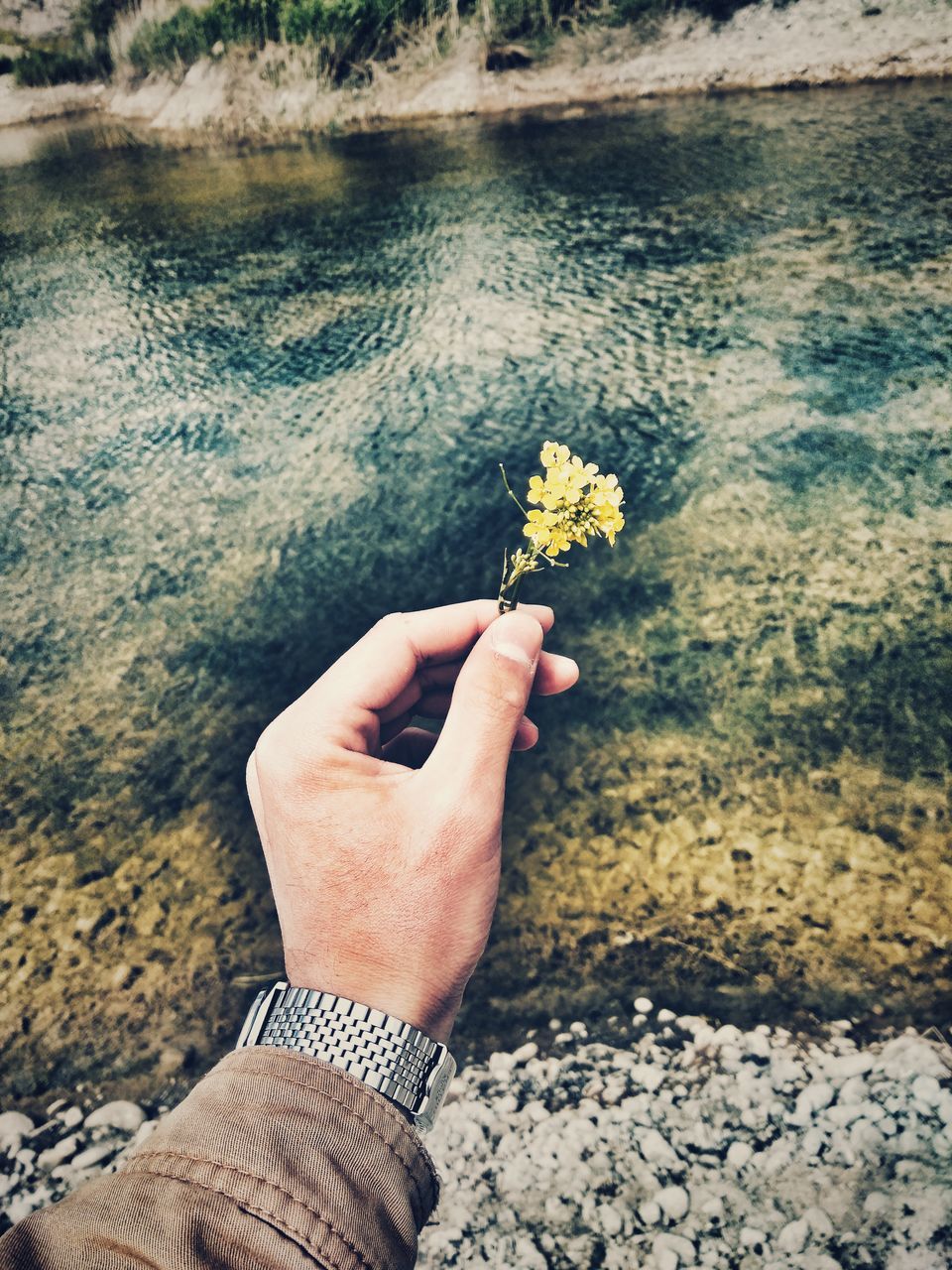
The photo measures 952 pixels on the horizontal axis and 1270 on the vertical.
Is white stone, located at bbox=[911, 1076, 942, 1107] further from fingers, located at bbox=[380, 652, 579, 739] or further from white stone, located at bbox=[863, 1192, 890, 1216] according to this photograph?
fingers, located at bbox=[380, 652, 579, 739]

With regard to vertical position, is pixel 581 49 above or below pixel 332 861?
above

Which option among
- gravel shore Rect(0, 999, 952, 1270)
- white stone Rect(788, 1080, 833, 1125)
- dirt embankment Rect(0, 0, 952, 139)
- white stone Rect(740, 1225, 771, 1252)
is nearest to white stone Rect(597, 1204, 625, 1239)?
gravel shore Rect(0, 999, 952, 1270)

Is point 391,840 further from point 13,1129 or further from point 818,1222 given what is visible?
point 13,1129

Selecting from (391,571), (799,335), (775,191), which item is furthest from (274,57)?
(391,571)

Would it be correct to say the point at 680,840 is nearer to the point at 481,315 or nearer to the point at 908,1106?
the point at 908,1106

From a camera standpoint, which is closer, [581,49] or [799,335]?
[799,335]

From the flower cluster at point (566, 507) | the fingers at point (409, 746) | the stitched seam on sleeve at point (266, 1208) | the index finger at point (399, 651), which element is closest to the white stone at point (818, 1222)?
the stitched seam on sleeve at point (266, 1208)
